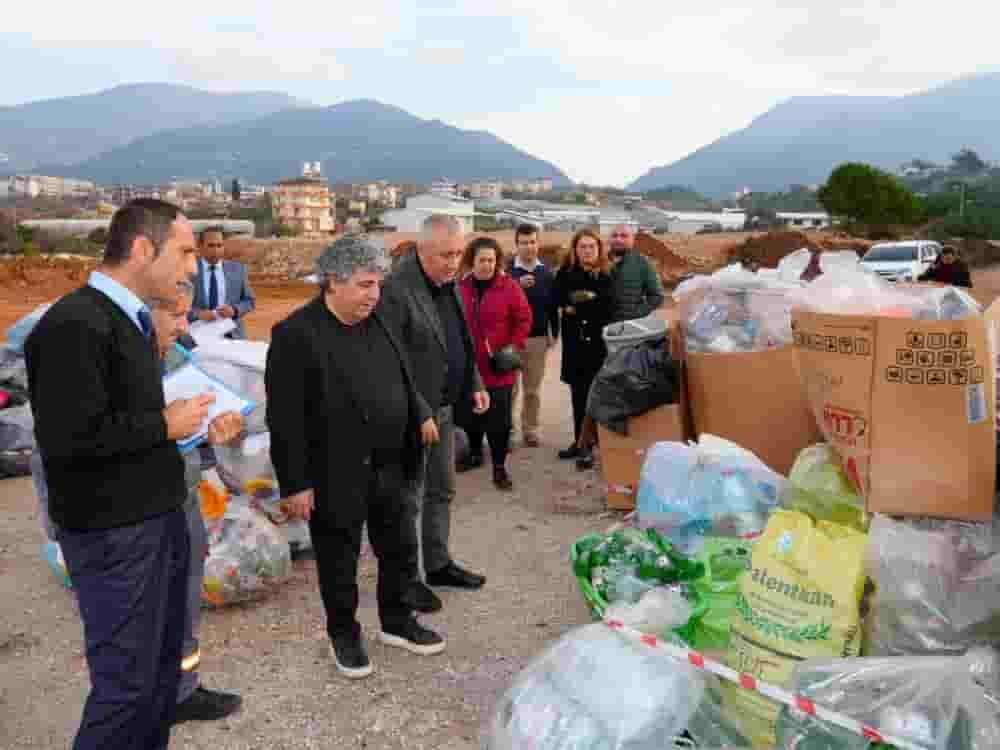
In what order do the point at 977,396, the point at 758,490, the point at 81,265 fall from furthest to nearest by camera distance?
1. the point at 81,265
2. the point at 758,490
3. the point at 977,396

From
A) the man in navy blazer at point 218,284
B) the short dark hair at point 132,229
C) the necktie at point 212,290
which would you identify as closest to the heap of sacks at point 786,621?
the short dark hair at point 132,229

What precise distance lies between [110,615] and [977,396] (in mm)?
2480

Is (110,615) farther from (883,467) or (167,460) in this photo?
(883,467)

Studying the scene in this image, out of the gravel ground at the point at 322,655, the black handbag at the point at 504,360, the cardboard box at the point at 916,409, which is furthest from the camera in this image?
the black handbag at the point at 504,360

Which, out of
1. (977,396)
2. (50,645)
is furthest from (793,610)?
(50,645)

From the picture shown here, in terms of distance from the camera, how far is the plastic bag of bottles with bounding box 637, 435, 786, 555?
3277 millimetres

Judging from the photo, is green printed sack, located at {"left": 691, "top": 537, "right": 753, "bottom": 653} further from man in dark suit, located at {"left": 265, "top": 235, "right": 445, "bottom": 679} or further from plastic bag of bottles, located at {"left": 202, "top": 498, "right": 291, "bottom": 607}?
plastic bag of bottles, located at {"left": 202, "top": 498, "right": 291, "bottom": 607}

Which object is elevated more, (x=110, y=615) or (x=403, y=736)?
(x=110, y=615)

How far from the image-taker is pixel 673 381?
15.0 ft

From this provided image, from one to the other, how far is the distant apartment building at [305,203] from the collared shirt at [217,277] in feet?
247

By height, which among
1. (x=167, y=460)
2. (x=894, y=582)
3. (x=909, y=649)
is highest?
(x=167, y=460)

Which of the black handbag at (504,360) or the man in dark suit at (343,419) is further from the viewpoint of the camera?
the black handbag at (504,360)

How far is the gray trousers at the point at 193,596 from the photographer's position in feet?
8.89

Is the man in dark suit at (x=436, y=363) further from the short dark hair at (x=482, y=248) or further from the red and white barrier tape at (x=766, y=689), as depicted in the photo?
the short dark hair at (x=482, y=248)
